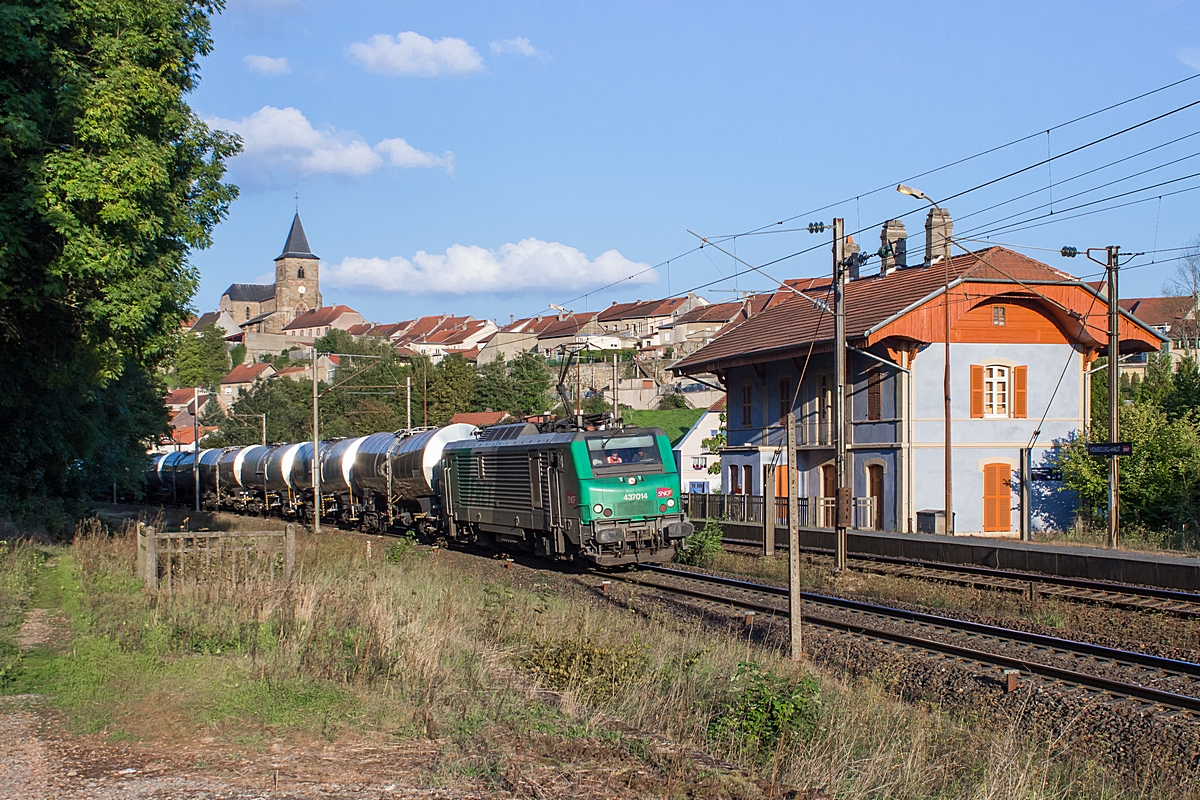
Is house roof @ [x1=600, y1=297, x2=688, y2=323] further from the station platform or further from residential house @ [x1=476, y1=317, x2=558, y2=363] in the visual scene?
the station platform

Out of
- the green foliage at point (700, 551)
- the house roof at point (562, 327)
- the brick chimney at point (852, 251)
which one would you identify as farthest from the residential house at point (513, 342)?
the green foliage at point (700, 551)

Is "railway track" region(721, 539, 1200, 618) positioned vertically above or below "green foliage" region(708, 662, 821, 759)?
below

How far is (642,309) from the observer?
151m

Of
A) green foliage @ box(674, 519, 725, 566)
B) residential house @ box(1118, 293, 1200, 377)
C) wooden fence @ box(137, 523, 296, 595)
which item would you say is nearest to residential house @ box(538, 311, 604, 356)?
residential house @ box(1118, 293, 1200, 377)

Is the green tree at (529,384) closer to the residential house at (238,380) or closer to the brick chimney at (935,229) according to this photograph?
the brick chimney at (935,229)

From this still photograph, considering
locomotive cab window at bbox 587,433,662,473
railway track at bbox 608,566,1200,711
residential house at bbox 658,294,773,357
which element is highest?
residential house at bbox 658,294,773,357

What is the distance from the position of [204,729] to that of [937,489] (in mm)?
28803

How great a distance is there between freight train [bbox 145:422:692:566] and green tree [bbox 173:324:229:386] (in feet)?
346

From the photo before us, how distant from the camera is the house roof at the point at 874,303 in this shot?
33750mm

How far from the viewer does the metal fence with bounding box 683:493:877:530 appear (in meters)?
33.4

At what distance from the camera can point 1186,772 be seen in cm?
866

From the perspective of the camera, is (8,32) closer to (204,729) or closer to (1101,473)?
(204,729)

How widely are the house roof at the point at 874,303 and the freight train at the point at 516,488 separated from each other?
42.2ft

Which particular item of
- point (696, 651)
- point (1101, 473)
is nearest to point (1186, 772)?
point (696, 651)
